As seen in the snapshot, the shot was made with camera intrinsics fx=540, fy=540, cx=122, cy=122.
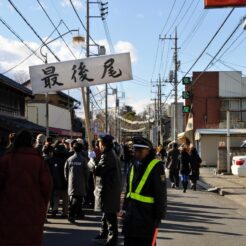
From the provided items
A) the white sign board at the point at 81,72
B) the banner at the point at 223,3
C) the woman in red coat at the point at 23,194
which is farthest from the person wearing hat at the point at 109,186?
the banner at the point at 223,3

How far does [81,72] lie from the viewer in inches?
603

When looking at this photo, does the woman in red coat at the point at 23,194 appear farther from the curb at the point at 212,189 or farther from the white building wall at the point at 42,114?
the white building wall at the point at 42,114

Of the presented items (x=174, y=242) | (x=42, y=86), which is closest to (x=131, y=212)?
(x=174, y=242)

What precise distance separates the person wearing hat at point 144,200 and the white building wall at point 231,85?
4876 cm

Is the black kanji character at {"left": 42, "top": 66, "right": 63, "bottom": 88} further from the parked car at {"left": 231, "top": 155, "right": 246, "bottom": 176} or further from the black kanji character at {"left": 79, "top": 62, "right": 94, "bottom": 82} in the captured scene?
the parked car at {"left": 231, "top": 155, "right": 246, "bottom": 176}

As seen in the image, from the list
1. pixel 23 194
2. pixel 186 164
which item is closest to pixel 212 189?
pixel 186 164

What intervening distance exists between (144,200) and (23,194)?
54.2 inches

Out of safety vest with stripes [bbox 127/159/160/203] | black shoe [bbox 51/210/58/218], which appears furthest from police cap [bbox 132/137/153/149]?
black shoe [bbox 51/210/58/218]

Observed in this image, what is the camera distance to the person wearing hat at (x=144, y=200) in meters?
5.88

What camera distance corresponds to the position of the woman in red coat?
5.21 m

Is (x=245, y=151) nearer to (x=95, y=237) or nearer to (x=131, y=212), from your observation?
(x=95, y=237)

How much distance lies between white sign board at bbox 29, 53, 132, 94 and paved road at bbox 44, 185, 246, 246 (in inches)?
152

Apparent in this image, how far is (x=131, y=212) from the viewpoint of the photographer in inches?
234

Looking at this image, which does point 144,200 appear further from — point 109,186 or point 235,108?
point 235,108
